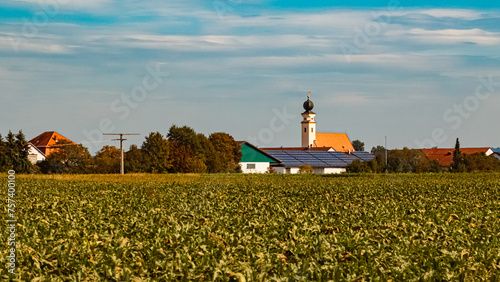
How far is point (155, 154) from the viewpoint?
281 ft

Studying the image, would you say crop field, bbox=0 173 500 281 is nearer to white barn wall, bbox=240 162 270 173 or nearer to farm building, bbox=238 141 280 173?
white barn wall, bbox=240 162 270 173

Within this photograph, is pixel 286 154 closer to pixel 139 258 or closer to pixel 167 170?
pixel 167 170

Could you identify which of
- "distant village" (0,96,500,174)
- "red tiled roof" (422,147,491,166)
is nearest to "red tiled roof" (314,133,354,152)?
"red tiled roof" (422,147,491,166)

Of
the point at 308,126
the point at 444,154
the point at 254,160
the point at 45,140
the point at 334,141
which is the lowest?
the point at 254,160

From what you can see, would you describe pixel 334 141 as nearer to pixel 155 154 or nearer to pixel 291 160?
pixel 291 160

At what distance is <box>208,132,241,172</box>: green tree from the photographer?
9881 centimetres

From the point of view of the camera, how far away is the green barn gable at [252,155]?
115m

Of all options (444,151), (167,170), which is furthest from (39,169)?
(444,151)

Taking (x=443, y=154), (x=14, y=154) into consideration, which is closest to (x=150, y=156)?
(x=14, y=154)

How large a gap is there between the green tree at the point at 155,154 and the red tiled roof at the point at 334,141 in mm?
90305

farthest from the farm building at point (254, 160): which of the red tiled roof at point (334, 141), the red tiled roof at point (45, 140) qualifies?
the red tiled roof at point (334, 141)

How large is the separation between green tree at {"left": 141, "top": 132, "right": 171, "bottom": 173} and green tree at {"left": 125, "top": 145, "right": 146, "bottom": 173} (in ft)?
2.06

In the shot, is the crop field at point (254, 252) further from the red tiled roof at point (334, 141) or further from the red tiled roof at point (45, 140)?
the red tiled roof at point (334, 141)

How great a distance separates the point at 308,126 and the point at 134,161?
89.8m
